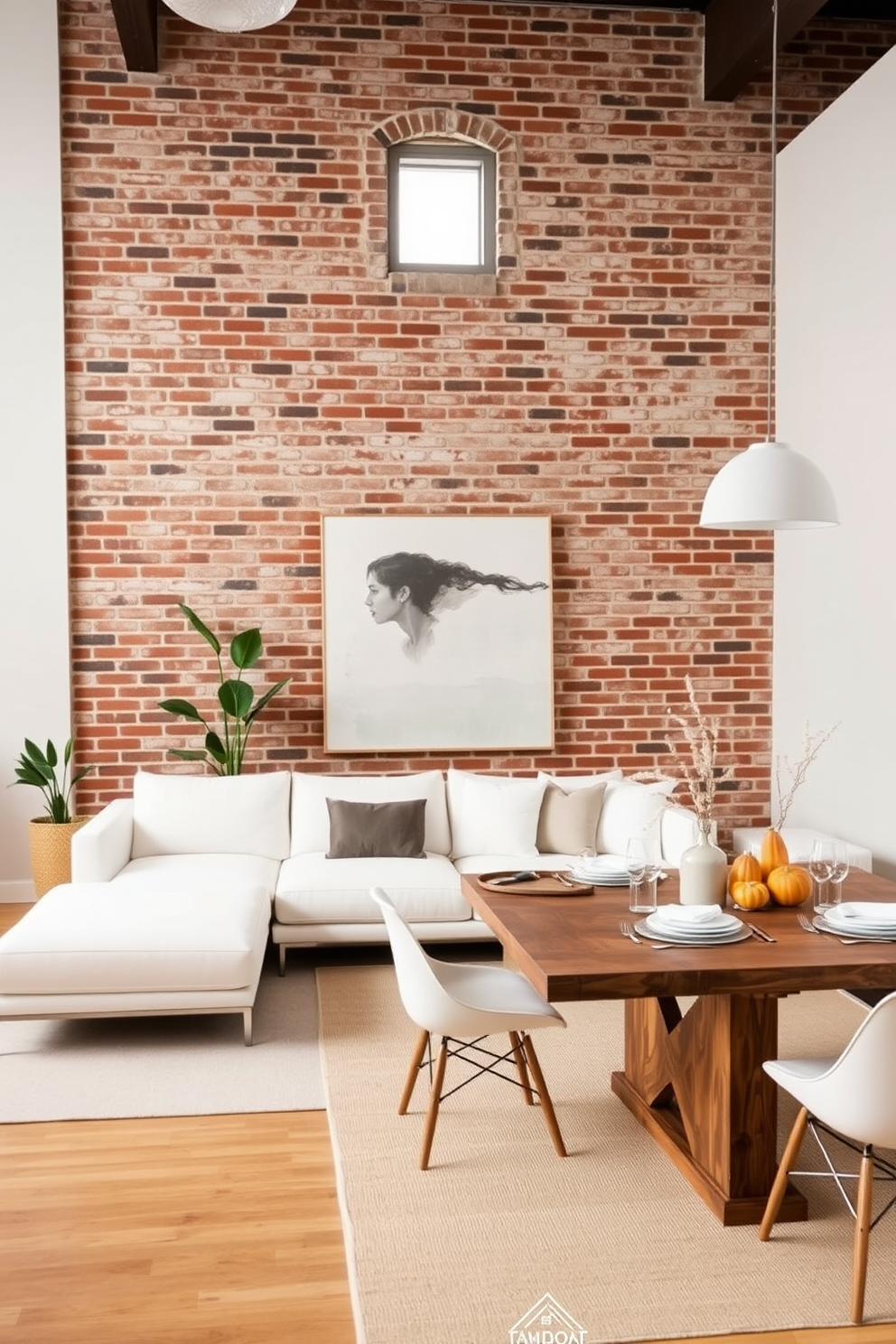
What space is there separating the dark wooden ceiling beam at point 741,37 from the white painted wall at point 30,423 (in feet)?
11.1

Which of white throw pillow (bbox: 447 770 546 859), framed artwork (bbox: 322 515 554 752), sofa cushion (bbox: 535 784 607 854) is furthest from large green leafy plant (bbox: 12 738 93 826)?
sofa cushion (bbox: 535 784 607 854)

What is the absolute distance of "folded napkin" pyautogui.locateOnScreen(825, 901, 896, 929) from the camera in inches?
119

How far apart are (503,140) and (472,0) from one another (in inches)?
29.0

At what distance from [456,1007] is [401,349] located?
4.19 metres

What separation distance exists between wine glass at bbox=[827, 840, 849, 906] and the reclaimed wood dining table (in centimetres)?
8

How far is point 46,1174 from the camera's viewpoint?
3254mm

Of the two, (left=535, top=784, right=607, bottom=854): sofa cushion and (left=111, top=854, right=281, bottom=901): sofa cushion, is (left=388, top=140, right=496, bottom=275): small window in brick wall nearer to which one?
(left=535, top=784, right=607, bottom=854): sofa cushion

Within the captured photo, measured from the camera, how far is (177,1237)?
2.91m

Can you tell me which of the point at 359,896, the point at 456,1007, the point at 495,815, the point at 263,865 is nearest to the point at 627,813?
the point at 495,815

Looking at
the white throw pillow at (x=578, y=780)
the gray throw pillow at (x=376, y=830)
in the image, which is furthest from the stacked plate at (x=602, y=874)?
the white throw pillow at (x=578, y=780)

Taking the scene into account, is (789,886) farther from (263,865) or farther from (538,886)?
(263,865)

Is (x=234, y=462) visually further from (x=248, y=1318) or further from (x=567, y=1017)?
(x=248, y=1318)

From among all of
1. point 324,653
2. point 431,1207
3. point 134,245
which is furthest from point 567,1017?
point 134,245

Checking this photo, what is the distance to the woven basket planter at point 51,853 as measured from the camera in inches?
232
